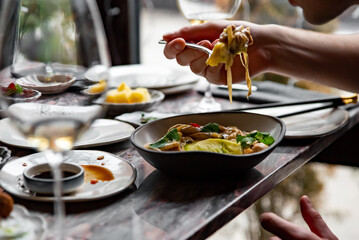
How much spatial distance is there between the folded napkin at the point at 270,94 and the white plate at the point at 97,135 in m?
0.52

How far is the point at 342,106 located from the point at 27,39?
1143 mm

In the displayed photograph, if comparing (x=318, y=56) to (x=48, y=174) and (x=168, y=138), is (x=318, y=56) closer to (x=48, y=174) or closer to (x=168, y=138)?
(x=168, y=138)

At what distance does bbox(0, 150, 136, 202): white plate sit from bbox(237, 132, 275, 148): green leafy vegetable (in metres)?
0.24

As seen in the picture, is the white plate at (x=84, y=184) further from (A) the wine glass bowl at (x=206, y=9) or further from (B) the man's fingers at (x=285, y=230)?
(A) the wine glass bowl at (x=206, y=9)

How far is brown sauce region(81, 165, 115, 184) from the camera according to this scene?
0.92 m

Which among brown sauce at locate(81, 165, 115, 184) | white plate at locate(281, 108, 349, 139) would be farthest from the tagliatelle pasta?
brown sauce at locate(81, 165, 115, 184)

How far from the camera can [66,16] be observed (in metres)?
0.68

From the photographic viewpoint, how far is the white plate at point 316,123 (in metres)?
1.23

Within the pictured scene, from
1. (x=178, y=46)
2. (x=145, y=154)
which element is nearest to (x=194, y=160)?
(x=145, y=154)

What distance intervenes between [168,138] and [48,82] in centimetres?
33

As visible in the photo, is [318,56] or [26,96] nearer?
[26,96]

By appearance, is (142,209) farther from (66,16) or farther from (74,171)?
(66,16)

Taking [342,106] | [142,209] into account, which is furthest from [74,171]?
[342,106]

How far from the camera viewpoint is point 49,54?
27.0 inches
